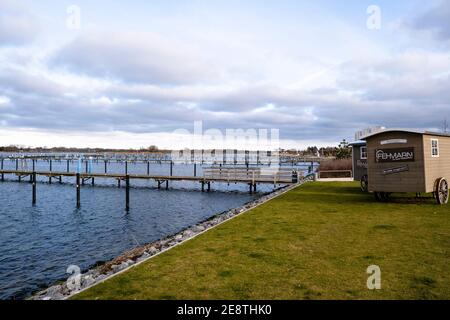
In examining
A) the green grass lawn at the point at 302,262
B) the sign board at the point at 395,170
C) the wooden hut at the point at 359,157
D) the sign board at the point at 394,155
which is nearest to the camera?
the green grass lawn at the point at 302,262

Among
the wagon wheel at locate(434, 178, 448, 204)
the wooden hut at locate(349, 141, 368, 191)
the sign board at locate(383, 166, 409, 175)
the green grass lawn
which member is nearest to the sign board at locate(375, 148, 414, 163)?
the sign board at locate(383, 166, 409, 175)

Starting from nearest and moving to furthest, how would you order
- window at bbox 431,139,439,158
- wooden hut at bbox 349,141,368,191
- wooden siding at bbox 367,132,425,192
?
wooden siding at bbox 367,132,425,192 < window at bbox 431,139,439,158 < wooden hut at bbox 349,141,368,191

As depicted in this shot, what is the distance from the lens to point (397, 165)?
56.7ft

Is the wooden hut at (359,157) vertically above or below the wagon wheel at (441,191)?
above

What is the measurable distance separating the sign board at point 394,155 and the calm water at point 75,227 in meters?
13.2

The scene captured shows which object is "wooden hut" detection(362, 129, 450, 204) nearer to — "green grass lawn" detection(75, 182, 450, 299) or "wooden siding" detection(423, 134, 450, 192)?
"wooden siding" detection(423, 134, 450, 192)

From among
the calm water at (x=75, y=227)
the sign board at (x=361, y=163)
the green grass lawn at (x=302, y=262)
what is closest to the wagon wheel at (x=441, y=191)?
the green grass lawn at (x=302, y=262)

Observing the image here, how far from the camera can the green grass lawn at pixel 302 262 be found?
21.7 feet

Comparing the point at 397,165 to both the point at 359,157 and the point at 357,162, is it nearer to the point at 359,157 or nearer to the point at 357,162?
the point at 359,157

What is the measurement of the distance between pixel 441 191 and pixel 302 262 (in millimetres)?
13081

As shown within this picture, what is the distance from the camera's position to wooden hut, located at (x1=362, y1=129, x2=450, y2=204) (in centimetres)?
1659

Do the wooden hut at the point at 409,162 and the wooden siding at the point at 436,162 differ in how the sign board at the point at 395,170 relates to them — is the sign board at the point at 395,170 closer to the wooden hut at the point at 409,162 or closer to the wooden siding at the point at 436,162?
the wooden hut at the point at 409,162

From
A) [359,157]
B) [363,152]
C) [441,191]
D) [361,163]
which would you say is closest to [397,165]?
[441,191]
